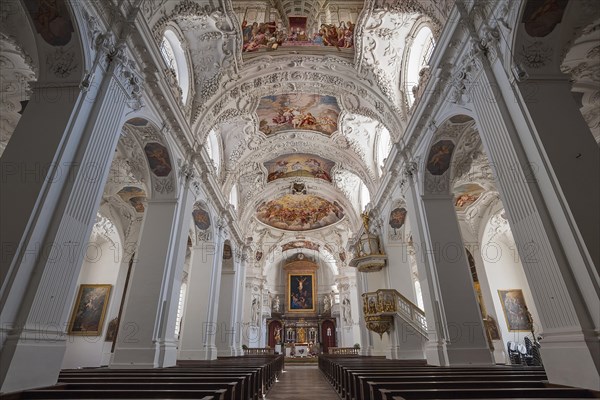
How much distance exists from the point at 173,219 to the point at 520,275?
15649 mm

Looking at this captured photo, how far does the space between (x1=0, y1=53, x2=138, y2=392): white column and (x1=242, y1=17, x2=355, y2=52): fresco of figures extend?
5.91m

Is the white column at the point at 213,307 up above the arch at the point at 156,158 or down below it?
below

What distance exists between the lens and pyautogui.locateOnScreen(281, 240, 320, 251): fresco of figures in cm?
2562

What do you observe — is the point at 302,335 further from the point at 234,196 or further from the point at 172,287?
the point at 172,287

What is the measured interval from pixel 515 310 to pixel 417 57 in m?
12.4

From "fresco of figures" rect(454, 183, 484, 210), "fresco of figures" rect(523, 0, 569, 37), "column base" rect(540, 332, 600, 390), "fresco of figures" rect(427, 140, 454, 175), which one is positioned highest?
"fresco of figures" rect(454, 183, 484, 210)

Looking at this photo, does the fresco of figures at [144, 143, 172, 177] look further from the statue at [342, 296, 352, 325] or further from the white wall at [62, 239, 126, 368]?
the statue at [342, 296, 352, 325]

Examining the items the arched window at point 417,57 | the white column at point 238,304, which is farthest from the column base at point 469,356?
the white column at point 238,304

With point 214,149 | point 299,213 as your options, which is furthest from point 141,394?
point 299,213

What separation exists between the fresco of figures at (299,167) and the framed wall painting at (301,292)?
1415cm

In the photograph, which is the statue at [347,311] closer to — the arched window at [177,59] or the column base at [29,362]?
the arched window at [177,59]

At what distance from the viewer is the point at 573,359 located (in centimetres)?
350

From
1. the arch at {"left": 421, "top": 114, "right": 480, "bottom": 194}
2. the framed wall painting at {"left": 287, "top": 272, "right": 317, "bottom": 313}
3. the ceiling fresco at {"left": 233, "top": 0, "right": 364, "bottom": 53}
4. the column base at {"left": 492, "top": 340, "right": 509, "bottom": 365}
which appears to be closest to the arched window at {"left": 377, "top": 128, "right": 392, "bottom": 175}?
the ceiling fresco at {"left": 233, "top": 0, "right": 364, "bottom": 53}

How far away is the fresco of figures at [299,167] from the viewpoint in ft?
54.7
